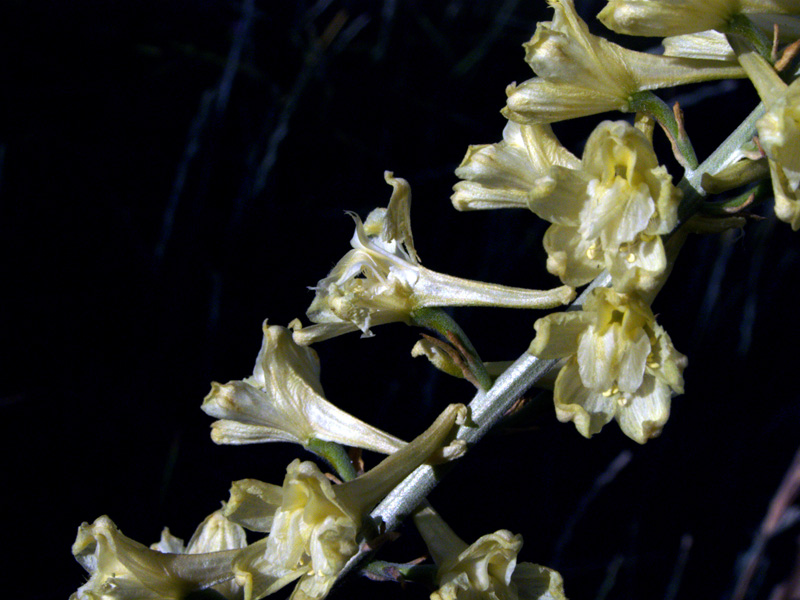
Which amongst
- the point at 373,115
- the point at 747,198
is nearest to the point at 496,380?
the point at 747,198

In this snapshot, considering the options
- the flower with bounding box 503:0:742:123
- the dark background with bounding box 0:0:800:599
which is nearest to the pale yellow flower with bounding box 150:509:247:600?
the flower with bounding box 503:0:742:123

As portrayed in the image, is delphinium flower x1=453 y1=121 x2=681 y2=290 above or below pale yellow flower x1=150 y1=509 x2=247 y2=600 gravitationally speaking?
above

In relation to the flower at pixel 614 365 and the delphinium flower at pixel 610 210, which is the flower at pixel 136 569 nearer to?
the flower at pixel 614 365

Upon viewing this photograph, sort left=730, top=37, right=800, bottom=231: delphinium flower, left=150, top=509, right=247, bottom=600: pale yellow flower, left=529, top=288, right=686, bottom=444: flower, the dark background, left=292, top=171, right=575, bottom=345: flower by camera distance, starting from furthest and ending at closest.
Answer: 1. the dark background
2. left=150, top=509, right=247, bottom=600: pale yellow flower
3. left=292, top=171, right=575, bottom=345: flower
4. left=529, top=288, right=686, bottom=444: flower
5. left=730, top=37, right=800, bottom=231: delphinium flower

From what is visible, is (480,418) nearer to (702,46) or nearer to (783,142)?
(783,142)

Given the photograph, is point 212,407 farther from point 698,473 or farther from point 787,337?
point 787,337

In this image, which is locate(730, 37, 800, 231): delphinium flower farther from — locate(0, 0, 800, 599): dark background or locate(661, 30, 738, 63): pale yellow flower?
locate(0, 0, 800, 599): dark background

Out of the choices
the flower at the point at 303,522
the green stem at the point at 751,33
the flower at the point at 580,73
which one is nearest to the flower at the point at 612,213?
the flower at the point at 580,73

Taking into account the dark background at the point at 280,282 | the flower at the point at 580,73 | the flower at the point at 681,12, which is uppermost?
the flower at the point at 681,12
